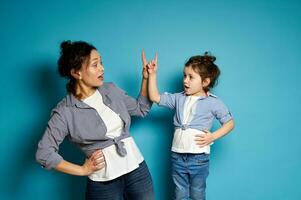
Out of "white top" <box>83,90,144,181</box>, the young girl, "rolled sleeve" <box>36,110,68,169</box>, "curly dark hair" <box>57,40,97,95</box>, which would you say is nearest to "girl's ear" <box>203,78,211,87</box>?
the young girl

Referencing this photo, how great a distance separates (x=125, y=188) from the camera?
56.2 inches

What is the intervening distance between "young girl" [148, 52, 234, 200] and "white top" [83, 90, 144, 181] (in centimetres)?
23

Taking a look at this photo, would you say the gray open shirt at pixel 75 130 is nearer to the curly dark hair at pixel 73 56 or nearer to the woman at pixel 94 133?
the woman at pixel 94 133

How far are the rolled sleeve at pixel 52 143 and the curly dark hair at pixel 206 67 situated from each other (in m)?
0.64

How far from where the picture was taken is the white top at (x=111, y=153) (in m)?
1.35

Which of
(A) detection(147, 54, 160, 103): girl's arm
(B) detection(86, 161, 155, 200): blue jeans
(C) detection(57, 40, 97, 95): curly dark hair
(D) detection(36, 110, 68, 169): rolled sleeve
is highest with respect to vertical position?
(C) detection(57, 40, 97, 95): curly dark hair

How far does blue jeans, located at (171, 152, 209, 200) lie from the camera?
1.53 metres

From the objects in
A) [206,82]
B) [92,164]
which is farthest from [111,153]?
[206,82]

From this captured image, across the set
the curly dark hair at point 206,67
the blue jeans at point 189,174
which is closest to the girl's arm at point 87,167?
the blue jeans at point 189,174

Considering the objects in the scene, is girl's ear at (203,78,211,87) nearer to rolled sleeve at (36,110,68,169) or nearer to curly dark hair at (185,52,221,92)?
curly dark hair at (185,52,221,92)

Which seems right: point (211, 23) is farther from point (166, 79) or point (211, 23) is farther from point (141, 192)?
point (141, 192)

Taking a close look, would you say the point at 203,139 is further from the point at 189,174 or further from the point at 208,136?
the point at 189,174

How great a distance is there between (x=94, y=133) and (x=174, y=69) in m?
0.60

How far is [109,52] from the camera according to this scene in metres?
1.71
